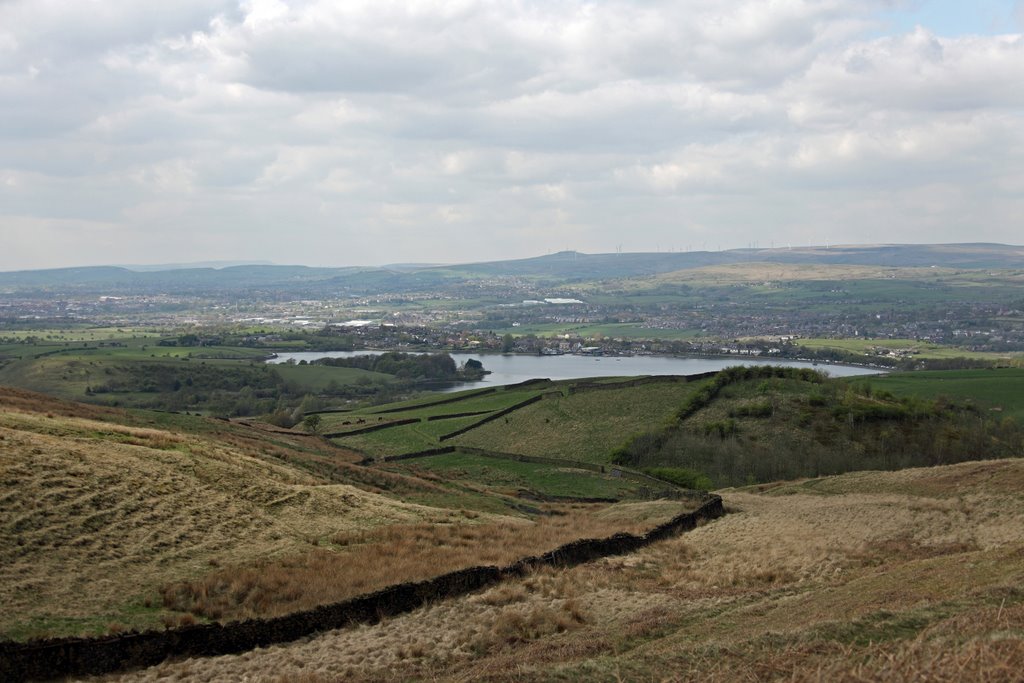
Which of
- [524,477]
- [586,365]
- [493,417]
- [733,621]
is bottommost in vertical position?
[586,365]

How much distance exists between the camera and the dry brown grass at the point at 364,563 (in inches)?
716

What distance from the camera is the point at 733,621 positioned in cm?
1722

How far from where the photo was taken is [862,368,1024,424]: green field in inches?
2864

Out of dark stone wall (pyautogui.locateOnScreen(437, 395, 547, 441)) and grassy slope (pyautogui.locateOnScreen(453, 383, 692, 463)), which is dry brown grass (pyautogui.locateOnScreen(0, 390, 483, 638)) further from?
dark stone wall (pyautogui.locateOnScreen(437, 395, 547, 441))

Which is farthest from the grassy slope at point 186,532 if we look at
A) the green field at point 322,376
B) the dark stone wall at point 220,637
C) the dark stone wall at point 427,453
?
the green field at point 322,376

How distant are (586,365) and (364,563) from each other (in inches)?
5467

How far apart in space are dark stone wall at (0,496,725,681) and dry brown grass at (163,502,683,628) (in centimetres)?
48

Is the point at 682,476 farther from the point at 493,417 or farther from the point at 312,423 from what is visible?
the point at 312,423

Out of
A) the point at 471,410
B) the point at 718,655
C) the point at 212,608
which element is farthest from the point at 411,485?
the point at 471,410

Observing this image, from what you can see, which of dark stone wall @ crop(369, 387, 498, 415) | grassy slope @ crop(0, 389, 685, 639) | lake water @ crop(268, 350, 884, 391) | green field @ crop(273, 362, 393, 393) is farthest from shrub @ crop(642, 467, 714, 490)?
green field @ crop(273, 362, 393, 393)

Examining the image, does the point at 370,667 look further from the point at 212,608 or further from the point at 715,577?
the point at 715,577

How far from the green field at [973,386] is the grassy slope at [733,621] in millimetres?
47632

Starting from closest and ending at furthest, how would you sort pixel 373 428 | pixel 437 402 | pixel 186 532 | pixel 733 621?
pixel 733 621, pixel 186 532, pixel 373 428, pixel 437 402

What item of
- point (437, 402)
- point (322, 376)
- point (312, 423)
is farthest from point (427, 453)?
point (322, 376)
